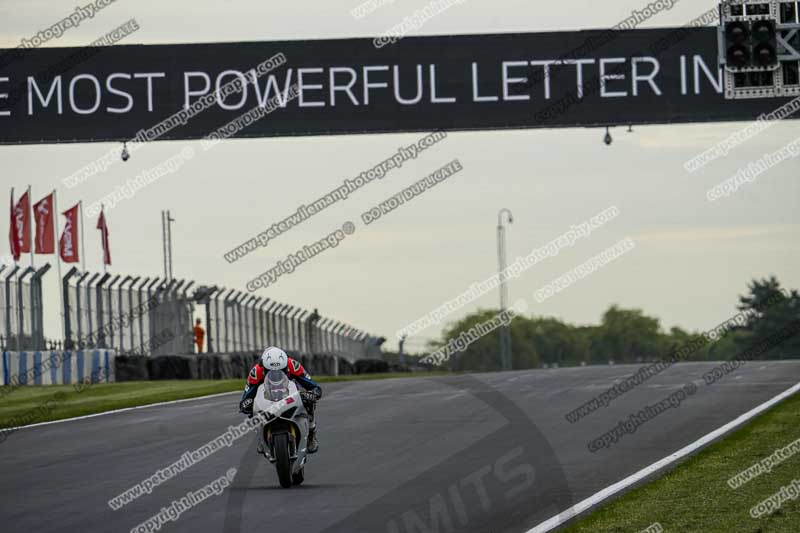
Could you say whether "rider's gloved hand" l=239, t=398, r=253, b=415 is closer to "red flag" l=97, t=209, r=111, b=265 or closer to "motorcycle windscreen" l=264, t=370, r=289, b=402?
"motorcycle windscreen" l=264, t=370, r=289, b=402

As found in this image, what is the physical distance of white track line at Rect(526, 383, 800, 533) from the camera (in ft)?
36.0

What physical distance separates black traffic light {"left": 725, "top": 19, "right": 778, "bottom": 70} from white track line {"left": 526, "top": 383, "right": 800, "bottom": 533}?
4.55m

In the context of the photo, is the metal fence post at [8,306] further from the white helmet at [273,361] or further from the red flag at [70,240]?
the white helmet at [273,361]

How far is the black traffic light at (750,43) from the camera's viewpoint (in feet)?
60.4

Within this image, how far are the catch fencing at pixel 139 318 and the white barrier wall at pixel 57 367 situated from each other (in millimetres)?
213

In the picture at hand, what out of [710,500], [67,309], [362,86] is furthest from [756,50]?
[67,309]

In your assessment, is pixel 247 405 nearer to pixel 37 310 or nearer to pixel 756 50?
pixel 756 50

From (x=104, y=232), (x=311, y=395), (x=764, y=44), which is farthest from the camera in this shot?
(x=104, y=232)

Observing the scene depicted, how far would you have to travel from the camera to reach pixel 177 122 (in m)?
24.9

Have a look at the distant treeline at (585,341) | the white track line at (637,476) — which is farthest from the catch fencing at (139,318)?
the distant treeline at (585,341)

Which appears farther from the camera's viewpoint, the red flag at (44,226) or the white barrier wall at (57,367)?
the red flag at (44,226)

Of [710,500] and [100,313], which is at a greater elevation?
[100,313]

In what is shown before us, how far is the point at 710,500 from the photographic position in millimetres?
11789

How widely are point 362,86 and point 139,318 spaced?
12252mm
